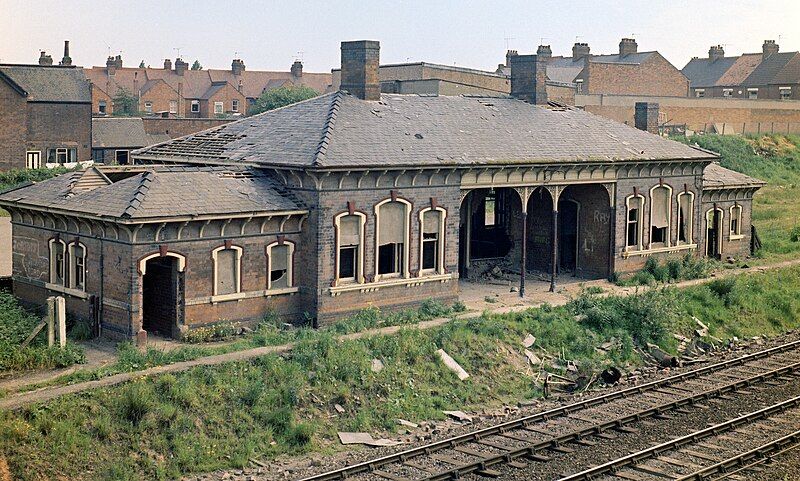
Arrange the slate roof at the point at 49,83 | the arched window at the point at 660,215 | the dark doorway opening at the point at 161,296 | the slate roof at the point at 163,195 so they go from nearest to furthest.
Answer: the slate roof at the point at 163,195
the dark doorway opening at the point at 161,296
the arched window at the point at 660,215
the slate roof at the point at 49,83

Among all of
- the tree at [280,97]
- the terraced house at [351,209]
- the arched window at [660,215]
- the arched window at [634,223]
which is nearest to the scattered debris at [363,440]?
the terraced house at [351,209]

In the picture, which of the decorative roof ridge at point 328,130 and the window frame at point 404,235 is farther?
the window frame at point 404,235

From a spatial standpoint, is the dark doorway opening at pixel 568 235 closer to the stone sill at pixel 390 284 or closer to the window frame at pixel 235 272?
the stone sill at pixel 390 284

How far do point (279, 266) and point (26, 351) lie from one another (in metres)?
6.72

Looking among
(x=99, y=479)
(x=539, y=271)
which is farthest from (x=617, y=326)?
(x=99, y=479)

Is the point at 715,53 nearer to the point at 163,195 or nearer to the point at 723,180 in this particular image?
the point at 723,180

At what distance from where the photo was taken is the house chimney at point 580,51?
259ft

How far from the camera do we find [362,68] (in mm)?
30234

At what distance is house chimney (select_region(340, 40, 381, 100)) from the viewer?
30250 mm

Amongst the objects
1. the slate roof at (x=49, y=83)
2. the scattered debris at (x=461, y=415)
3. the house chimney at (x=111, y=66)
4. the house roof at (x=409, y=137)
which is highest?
the house chimney at (x=111, y=66)

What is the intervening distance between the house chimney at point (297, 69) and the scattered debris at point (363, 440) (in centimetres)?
7649

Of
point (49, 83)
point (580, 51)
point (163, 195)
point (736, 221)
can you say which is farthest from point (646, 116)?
point (580, 51)

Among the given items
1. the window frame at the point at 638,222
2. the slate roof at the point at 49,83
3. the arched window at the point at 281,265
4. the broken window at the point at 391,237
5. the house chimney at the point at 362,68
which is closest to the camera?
the arched window at the point at 281,265

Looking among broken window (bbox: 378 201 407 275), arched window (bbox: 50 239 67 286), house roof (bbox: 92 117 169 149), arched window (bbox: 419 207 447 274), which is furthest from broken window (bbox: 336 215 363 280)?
house roof (bbox: 92 117 169 149)
